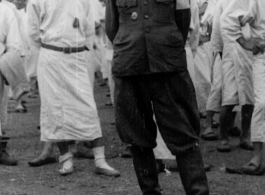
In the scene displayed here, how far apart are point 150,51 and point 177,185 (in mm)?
1850

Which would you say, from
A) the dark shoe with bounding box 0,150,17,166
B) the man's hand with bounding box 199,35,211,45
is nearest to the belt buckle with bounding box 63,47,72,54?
the dark shoe with bounding box 0,150,17,166

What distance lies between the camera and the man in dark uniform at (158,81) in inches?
212

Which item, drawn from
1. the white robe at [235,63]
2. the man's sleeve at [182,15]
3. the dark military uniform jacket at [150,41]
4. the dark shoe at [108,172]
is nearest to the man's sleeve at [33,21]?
the dark shoe at [108,172]

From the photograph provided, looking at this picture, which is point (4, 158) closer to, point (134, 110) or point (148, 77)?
point (134, 110)

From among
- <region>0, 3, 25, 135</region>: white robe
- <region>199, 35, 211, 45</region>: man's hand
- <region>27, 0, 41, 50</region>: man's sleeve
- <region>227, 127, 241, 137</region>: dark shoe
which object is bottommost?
<region>227, 127, 241, 137</region>: dark shoe

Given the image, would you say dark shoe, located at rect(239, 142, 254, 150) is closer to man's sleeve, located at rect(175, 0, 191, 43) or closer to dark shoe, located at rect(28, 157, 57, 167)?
dark shoe, located at rect(28, 157, 57, 167)

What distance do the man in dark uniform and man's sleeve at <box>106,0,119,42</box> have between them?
0.11 meters

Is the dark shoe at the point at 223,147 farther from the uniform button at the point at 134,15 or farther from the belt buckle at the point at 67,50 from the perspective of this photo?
the uniform button at the point at 134,15

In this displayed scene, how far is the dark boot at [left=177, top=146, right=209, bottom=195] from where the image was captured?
17.7 ft

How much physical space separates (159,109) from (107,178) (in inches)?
79.1

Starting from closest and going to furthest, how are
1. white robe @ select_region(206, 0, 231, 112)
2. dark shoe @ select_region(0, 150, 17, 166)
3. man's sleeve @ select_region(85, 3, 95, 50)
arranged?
man's sleeve @ select_region(85, 3, 95, 50) → dark shoe @ select_region(0, 150, 17, 166) → white robe @ select_region(206, 0, 231, 112)

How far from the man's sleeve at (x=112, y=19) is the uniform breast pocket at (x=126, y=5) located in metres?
0.14

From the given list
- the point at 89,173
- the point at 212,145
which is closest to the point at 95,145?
the point at 89,173

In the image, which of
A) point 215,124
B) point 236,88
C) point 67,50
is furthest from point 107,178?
point 215,124
